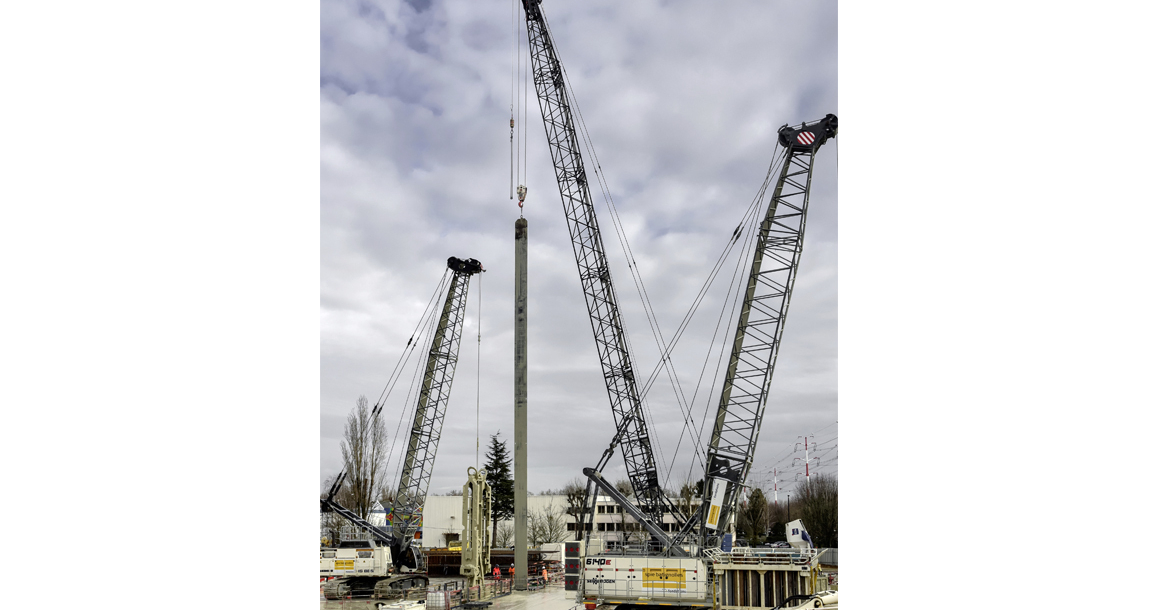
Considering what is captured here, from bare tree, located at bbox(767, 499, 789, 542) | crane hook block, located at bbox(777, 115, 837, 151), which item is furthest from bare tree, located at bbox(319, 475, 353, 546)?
crane hook block, located at bbox(777, 115, 837, 151)

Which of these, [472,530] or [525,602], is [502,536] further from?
[472,530]

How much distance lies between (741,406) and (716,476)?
72.8 inches

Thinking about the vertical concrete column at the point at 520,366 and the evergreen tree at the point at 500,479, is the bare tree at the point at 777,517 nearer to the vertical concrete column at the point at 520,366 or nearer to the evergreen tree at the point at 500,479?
the evergreen tree at the point at 500,479

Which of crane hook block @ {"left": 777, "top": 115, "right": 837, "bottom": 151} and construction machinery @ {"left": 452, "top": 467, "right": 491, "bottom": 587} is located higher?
crane hook block @ {"left": 777, "top": 115, "right": 837, "bottom": 151}

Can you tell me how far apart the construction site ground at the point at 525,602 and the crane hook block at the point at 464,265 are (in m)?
12.5

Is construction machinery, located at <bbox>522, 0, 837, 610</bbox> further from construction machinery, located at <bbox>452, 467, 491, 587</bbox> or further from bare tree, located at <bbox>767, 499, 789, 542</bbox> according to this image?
bare tree, located at <bbox>767, 499, 789, 542</bbox>

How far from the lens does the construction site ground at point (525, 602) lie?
52.5 ft

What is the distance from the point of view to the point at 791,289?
16.9 metres

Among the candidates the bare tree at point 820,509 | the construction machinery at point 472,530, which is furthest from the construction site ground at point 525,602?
the bare tree at point 820,509

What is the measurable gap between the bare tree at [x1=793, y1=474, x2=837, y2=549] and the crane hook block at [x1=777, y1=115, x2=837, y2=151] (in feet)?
63.9

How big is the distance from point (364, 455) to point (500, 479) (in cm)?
1451

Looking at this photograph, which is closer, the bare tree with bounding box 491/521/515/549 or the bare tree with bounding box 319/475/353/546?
the bare tree with bounding box 319/475/353/546

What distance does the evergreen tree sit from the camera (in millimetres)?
41162

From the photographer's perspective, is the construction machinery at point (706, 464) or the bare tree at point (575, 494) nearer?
the construction machinery at point (706, 464)
